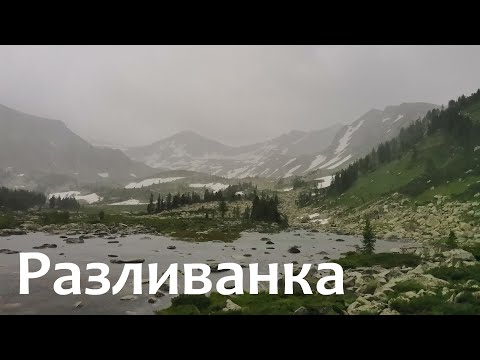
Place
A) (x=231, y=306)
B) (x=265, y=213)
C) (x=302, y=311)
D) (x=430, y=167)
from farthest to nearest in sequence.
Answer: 1. (x=430, y=167)
2. (x=265, y=213)
3. (x=231, y=306)
4. (x=302, y=311)

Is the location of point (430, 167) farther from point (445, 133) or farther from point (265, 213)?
point (265, 213)

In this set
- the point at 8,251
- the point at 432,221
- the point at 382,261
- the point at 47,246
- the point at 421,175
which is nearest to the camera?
the point at 382,261

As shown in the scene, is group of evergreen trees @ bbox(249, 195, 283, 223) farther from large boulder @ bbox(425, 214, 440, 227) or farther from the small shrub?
the small shrub

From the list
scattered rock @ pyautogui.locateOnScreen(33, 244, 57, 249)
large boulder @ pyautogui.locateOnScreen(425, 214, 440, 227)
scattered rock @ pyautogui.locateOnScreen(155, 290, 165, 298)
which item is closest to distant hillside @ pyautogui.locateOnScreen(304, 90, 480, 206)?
large boulder @ pyautogui.locateOnScreen(425, 214, 440, 227)

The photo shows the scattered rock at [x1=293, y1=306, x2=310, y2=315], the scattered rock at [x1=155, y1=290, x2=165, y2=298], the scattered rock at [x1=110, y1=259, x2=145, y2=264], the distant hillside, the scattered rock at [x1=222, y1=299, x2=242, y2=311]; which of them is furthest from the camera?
the distant hillside

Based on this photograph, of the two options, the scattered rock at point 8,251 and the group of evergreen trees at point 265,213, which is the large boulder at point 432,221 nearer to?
the group of evergreen trees at point 265,213

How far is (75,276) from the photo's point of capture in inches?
940

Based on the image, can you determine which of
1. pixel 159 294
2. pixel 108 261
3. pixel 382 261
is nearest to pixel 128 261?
pixel 108 261
